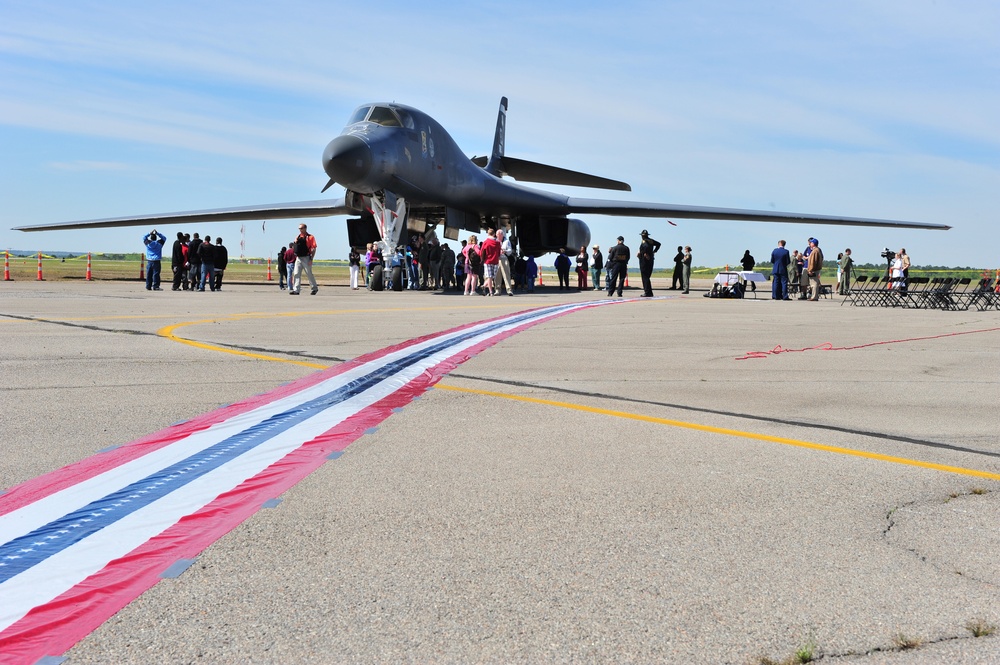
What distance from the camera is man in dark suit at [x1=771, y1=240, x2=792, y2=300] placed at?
22.4m

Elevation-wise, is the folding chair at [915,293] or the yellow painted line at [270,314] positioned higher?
the folding chair at [915,293]

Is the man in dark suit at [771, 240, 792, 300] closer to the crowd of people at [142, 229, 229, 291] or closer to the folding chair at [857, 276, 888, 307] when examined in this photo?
the folding chair at [857, 276, 888, 307]

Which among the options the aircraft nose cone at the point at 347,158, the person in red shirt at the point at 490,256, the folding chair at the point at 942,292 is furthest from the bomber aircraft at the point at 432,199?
the folding chair at the point at 942,292

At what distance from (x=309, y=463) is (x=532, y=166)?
30.6 meters

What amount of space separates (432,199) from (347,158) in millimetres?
4452

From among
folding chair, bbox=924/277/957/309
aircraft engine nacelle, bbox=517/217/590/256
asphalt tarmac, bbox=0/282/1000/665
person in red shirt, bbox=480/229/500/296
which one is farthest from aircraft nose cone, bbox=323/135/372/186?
folding chair, bbox=924/277/957/309

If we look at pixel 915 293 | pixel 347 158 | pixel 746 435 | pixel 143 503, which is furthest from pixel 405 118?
pixel 143 503

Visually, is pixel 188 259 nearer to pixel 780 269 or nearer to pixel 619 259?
pixel 619 259

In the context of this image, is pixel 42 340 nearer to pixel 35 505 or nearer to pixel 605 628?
pixel 35 505

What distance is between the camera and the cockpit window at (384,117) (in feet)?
67.6

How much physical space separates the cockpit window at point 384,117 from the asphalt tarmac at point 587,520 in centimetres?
1454

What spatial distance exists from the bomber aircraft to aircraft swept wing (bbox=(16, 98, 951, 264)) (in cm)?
3

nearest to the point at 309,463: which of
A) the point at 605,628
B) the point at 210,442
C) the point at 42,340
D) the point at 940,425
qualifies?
the point at 210,442

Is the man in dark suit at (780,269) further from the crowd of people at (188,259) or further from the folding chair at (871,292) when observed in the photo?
the crowd of people at (188,259)
